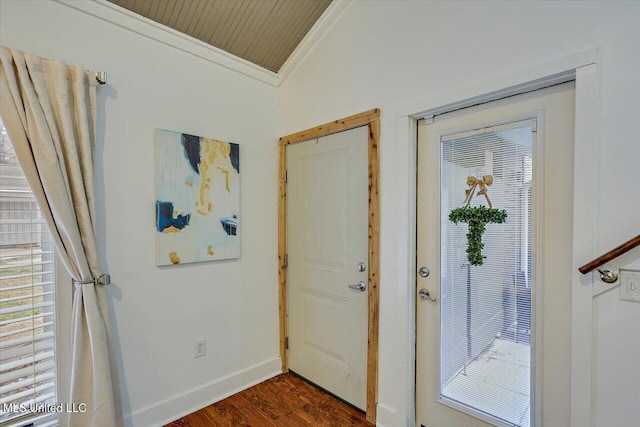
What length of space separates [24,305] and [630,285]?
2753 mm

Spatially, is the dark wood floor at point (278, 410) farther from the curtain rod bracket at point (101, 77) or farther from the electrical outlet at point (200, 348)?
the curtain rod bracket at point (101, 77)

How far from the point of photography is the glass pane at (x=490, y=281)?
58.8 inches

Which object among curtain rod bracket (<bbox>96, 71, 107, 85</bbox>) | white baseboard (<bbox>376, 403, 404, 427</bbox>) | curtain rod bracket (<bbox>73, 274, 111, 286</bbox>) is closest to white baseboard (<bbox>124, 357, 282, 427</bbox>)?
curtain rod bracket (<bbox>73, 274, 111, 286</bbox>)

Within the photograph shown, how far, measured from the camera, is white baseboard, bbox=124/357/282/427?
1.92 m

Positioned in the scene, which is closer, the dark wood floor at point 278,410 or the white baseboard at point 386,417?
the white baseboard at point 386,417

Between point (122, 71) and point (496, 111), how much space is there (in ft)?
7.08

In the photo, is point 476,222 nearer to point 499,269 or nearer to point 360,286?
point 499,269

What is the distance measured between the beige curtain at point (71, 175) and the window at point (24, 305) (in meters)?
0.12

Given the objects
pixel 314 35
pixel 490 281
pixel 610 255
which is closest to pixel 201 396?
pixel 490 281

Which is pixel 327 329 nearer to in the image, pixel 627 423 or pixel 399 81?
pixel 627 423

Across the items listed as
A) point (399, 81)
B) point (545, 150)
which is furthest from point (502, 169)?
point (399, 81)

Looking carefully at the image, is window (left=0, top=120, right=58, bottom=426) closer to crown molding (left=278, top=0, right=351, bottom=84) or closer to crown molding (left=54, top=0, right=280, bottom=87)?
crown molding (left=54, top=0, right=280, bottom=87)

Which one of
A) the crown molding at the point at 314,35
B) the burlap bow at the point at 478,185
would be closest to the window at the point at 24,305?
the crown molding at the point at 314,35

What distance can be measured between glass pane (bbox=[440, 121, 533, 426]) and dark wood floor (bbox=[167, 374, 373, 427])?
0.75 metres
